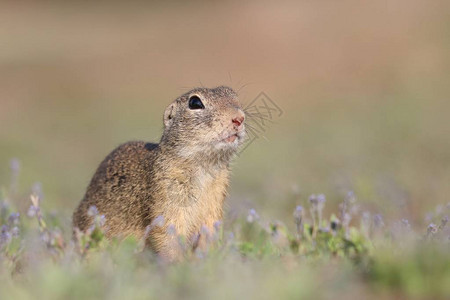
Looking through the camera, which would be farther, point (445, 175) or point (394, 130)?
point (394, 130)

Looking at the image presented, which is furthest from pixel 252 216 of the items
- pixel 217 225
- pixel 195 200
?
pixel 195 200

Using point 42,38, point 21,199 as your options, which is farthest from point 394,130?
point 42,38

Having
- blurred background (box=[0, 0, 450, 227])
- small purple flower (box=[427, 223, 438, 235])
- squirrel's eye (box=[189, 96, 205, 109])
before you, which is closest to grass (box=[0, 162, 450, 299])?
small purple flower (box=[427, 223, 438, 235])

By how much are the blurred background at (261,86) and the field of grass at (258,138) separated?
0.18 ft

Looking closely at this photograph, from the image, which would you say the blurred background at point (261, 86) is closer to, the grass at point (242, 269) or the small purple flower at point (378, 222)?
the small purple flower at point (378, 222)

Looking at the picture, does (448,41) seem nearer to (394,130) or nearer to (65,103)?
(394,130)

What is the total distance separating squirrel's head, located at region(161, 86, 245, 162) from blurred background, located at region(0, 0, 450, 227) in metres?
0.84

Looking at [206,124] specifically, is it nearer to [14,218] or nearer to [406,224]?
[14,218]

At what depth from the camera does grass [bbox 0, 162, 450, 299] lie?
336 cm

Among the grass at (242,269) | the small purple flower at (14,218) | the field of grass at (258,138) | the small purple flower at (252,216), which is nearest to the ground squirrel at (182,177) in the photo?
the field of grass at (258,138)

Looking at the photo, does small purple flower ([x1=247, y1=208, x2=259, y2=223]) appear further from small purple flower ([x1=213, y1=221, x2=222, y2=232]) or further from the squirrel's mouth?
the squirrel's mouth

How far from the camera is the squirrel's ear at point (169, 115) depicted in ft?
20.0

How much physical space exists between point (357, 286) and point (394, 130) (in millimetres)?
9546

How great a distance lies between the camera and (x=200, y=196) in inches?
216
